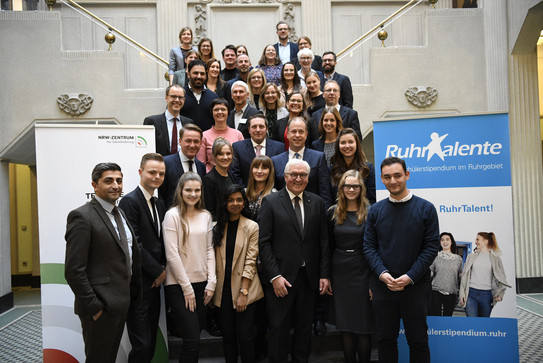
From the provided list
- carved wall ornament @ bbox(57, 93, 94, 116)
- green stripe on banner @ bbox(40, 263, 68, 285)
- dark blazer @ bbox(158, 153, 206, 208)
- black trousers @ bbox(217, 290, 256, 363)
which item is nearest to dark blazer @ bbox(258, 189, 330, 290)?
black trousers @ bbox(217, 290, 256, 363)

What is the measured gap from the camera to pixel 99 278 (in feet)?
9.48

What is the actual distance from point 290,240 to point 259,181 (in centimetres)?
62

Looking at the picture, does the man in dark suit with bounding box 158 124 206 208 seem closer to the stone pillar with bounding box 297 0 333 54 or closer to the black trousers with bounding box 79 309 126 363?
the black trousers with bounding box 79 309 126 363

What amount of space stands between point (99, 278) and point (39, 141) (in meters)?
1.66

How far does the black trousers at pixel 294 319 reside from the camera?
145 inches

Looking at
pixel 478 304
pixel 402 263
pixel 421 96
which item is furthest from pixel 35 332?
pixel 421 96

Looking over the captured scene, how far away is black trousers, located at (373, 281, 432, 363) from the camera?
3338 millimetres

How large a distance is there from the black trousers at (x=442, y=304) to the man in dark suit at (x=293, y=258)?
0.95 metres

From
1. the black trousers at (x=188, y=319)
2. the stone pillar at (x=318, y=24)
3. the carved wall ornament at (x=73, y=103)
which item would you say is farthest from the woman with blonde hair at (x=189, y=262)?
the stone pillar at (x=318, y=24)

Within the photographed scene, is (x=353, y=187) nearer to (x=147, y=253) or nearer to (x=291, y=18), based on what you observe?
(x=147, y=253)

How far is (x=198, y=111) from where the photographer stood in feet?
17.4

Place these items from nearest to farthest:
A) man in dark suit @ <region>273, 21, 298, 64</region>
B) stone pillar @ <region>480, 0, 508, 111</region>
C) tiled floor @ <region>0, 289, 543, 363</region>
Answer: tiled floor @ <region>0, 289, 543, 363</region>
man in dark suit @ <region>273, 21, 298, 64</region>
stone pillar @ <region>480, 0, 508, 111</region>

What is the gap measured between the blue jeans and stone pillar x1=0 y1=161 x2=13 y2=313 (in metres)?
6.54

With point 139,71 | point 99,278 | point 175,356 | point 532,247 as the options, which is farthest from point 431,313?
point 139,71
